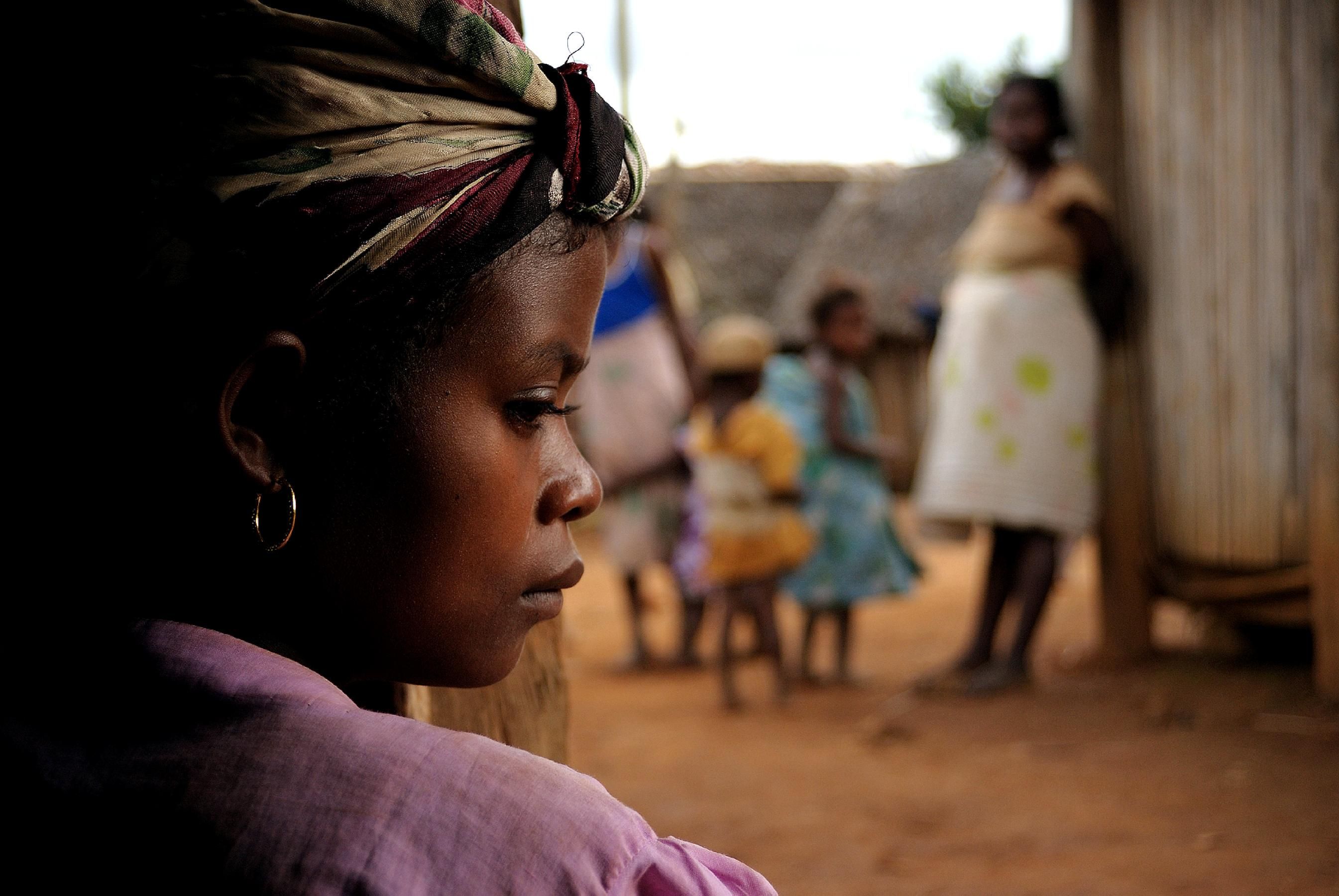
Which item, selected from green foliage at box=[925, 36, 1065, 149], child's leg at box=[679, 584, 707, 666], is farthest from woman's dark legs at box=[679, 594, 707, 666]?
green foliage at box=[925, 36, 1065, 149]

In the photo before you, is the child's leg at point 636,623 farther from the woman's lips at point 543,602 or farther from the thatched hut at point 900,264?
the thatched hut at point 900,264

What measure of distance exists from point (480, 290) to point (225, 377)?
0.21 m

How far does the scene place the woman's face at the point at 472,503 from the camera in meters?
1.00

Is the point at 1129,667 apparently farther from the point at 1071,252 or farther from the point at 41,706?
the point at 41,706

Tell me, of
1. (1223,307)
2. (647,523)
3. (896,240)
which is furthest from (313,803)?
(896,240)

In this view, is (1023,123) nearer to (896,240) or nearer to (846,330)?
(846,330)

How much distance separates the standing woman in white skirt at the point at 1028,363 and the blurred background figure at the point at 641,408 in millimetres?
1556

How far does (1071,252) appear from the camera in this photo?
4.84 meters

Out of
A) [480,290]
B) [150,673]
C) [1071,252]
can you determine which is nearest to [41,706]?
[150,673]

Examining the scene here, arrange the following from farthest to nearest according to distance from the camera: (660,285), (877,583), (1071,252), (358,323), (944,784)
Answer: (660,285)
(877,583)
(1071,252)
(944,784)
(358,323)

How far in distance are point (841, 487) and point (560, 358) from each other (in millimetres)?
4662

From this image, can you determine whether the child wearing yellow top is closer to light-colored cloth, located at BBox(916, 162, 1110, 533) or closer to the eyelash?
light-colored cloth, located at BBox(916, 162, 1110, 533)

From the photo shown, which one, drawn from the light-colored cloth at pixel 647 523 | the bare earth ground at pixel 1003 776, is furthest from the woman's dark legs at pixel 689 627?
the light-colored cloth at pixel 647 523

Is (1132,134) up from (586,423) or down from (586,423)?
up
